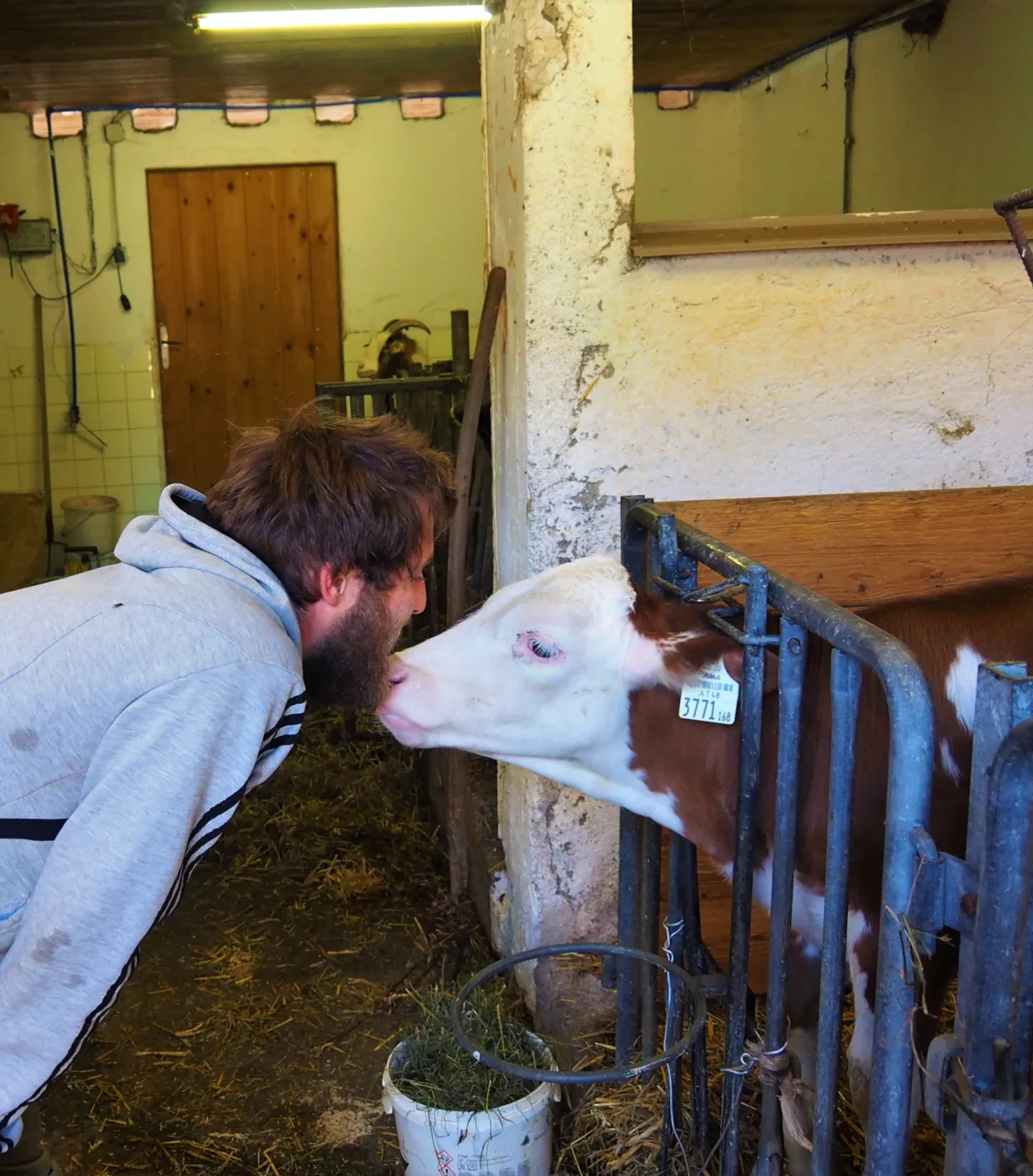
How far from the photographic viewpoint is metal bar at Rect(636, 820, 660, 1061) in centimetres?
210

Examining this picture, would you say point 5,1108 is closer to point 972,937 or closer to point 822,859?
point 972,937

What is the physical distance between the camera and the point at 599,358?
2.65m

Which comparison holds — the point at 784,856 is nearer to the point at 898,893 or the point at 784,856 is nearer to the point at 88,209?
the point at 898,893

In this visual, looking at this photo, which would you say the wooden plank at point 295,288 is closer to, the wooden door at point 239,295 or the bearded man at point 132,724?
the wooden door at point 239,295

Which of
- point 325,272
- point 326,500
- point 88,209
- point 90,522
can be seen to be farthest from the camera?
point 325,272

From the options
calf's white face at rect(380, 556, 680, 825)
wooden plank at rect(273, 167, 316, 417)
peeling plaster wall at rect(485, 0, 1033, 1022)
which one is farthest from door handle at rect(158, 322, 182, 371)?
calf's white face at rect(380, 556, 680, 825)

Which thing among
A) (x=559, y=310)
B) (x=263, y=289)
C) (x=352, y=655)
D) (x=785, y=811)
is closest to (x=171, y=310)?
(x=263, y=289)

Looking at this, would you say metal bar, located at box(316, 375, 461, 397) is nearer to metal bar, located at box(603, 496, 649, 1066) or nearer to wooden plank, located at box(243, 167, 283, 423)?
metal bar, located at box(603, 496, 649, 1066)

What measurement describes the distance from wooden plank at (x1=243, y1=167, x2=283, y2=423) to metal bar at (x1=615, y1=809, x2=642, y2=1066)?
226 inches

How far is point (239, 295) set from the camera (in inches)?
301

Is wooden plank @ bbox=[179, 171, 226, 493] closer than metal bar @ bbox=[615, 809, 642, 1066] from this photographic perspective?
No

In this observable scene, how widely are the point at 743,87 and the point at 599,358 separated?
5.92 meters

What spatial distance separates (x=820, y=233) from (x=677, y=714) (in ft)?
4.30

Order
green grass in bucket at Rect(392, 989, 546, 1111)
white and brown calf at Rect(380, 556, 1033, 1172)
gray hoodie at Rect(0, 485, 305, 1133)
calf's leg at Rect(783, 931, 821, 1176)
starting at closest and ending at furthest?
gray hoodie at Rect(0, 485, 305, 1133), white and brown calf at Rect(380, 556, 1033, 1172), calf's leg at Rect(783, 931, 821, 1176), green grass in bucket at Rect(392, 989, 546, 1111)
